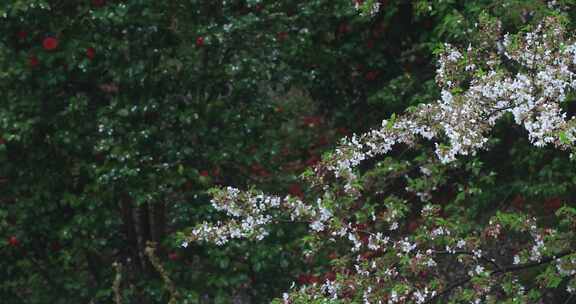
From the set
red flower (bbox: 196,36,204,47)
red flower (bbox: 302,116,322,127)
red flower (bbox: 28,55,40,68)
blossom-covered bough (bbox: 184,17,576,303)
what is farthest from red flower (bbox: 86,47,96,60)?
red flower (bbox: 302,116,322,127)

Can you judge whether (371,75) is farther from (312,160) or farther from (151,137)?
(151,137)

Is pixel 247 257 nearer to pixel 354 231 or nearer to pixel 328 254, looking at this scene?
pixel 328 254

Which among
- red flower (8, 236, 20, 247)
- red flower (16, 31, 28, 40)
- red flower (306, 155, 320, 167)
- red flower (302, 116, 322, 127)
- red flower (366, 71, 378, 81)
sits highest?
red flower (302, 116, 322, 127)

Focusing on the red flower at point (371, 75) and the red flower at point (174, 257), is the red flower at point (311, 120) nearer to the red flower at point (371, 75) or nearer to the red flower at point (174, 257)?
the red flower at point (371, 75)

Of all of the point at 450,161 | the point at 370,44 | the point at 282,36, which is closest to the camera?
the point at 450,161

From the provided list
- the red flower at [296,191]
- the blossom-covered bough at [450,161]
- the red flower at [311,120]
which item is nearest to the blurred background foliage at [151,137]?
the red flower at [296,191]

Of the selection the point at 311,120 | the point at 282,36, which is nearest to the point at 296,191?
the point at 282,36

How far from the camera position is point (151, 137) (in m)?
5.43

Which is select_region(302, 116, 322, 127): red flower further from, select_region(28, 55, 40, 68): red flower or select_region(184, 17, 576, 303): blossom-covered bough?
select_region(184, 17, 576, 303): blossom-covered bough

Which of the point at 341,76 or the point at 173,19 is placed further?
the point at 341,76

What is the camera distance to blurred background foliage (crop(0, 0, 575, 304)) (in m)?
5.27

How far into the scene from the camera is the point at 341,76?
23.7ft

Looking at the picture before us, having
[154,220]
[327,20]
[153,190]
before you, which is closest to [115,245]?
[154,220]

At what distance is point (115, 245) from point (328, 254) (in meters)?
1.41
